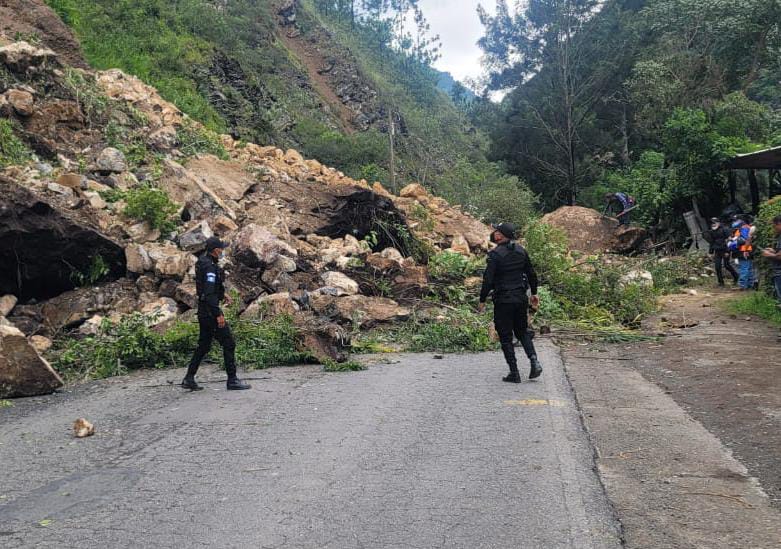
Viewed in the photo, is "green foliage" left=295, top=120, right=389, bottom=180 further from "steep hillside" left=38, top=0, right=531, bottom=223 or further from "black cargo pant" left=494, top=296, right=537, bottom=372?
"black cargo pant" left=494, top=296, right=537, bottom=372

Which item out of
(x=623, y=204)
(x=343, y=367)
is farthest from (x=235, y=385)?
(x=623, y=204)

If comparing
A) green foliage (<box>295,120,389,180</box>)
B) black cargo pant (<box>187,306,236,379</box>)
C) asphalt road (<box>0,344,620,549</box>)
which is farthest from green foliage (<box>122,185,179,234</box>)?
green foliage (<box>295,120,389,180</box>)

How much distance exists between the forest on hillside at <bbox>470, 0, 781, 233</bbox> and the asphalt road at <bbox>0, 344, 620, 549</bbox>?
15.2m

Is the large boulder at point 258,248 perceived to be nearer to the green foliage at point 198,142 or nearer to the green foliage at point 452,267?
the green foliage at point 452,267

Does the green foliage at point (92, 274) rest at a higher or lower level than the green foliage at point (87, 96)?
lower

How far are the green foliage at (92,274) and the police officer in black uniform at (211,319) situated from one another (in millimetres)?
3998

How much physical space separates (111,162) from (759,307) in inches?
496

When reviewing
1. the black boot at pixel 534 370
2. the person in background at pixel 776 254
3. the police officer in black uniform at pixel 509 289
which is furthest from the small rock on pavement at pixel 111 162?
the person in background at pixel 776 254

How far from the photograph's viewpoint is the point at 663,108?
2658 cm

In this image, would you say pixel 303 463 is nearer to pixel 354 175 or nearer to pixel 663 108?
pixel 663 108

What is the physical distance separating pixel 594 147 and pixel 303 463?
3391cm

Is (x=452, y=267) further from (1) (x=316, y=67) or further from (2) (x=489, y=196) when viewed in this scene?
(1) (x=316, y=67)

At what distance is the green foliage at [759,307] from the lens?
1038cm

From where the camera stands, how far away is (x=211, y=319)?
289 inches
